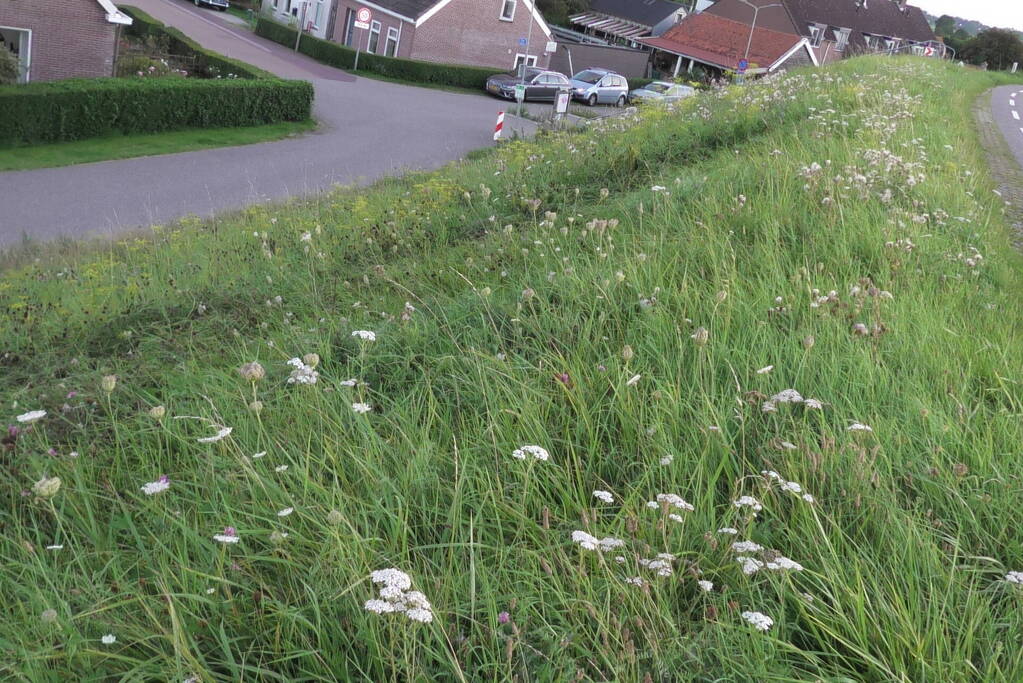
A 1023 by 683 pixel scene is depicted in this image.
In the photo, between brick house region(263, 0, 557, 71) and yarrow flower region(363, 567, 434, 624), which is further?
brick house region(263, 0, 557, 71)

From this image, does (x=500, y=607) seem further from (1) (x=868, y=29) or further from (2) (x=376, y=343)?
(1) (x=868, y=29)

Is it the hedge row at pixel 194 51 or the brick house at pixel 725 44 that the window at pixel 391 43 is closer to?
the hedge row at pixel 194 51

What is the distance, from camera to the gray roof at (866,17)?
63.5 meters

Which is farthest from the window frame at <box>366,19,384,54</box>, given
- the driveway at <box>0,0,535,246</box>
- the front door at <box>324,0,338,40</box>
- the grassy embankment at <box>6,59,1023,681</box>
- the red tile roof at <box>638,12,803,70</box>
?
the grassy embankment at <box>6,59,1023,681</box>

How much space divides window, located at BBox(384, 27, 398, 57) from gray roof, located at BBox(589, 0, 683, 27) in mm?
33997

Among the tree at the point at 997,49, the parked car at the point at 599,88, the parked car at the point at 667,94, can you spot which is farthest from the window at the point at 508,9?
the tree at the point at 997,49

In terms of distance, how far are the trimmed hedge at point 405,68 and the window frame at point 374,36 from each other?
10.6 feet

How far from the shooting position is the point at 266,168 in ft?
63.0

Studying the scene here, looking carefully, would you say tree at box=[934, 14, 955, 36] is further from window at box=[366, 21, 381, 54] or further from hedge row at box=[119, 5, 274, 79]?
hedge row at box=[119, 5, 274, 79]

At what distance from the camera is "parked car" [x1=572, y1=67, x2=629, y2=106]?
133 feet

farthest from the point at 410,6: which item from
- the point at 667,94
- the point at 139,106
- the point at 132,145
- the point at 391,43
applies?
the point at 132,145

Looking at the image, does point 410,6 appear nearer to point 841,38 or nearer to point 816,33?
point 816,33

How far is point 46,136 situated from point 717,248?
62.2ft

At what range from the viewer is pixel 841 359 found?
3.52 metres
